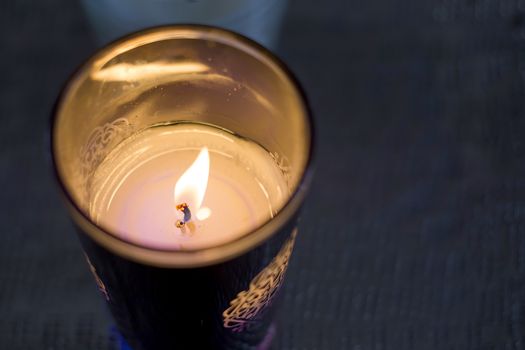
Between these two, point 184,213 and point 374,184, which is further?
point 374,184

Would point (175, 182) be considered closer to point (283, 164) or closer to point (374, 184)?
point (283, 164)

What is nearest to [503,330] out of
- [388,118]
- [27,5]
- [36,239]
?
[388,118]

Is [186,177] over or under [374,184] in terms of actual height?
over

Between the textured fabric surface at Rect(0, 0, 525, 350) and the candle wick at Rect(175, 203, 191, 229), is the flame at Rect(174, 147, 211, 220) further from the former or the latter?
the textured fabric surface at Rect(0, 0, 525, 350)

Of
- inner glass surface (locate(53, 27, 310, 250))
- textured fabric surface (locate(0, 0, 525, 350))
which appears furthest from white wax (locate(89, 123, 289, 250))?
textured fabric surface (locate(0, 0, 525, 350))

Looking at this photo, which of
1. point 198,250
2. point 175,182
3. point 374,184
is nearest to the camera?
point 198,250

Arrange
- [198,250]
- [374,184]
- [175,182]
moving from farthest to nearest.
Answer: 1. [374,184]
2. [175,182]
3. [198,250]

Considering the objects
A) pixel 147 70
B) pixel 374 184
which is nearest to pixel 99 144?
pixel 147 70

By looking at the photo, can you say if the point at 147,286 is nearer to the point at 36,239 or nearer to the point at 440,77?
the point at 36,239
